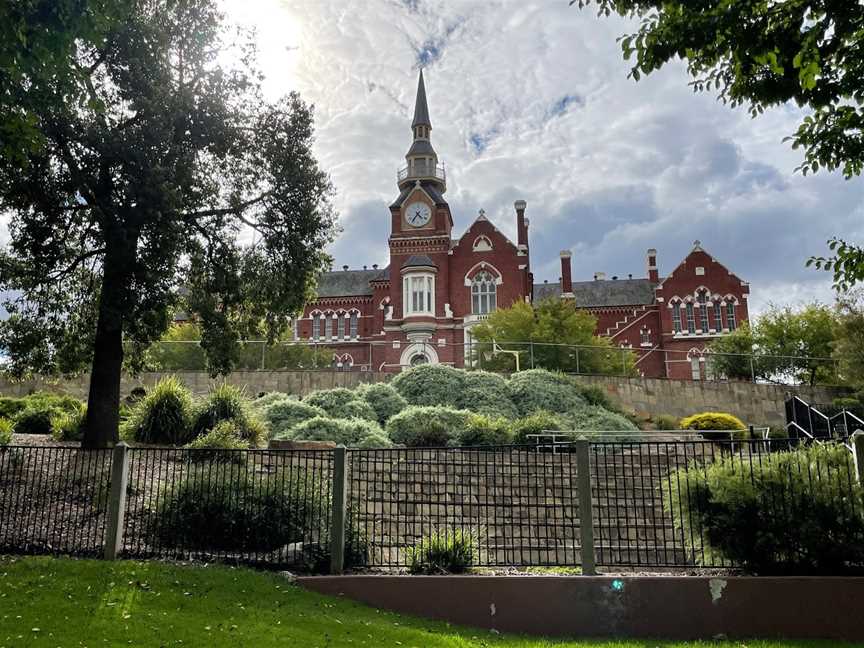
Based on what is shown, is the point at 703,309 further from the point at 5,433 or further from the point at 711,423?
the point at 5,433

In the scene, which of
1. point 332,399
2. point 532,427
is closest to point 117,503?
point 532,427

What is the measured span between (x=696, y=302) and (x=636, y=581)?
45944 millimetres

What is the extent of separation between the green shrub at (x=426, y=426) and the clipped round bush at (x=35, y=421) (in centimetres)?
940

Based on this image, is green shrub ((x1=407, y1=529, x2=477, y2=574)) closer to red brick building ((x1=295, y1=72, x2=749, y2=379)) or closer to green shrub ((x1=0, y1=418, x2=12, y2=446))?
green shrub ((x1=0, y1=418, x2=12, y2=446))

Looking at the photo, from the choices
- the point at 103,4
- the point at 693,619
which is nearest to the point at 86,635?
the point at 693,619

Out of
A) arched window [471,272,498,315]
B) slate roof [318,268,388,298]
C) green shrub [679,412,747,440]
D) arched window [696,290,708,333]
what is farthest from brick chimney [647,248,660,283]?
green shrub [679,412,747,440]

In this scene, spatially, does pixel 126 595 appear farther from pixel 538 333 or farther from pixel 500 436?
pixel 538 333

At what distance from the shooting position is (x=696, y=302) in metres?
50.2

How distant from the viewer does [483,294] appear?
48156 millimetres

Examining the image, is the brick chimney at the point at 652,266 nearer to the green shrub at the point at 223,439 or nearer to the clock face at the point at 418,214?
the clock face at the point at 418,214

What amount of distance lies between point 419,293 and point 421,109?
18068 mm

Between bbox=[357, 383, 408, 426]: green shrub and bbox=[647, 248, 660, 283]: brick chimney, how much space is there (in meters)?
38.3

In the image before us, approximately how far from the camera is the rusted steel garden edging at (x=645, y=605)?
24.6 ft

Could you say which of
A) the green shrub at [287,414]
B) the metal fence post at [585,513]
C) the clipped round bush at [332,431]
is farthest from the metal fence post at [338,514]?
the green shrub at [287,414]
